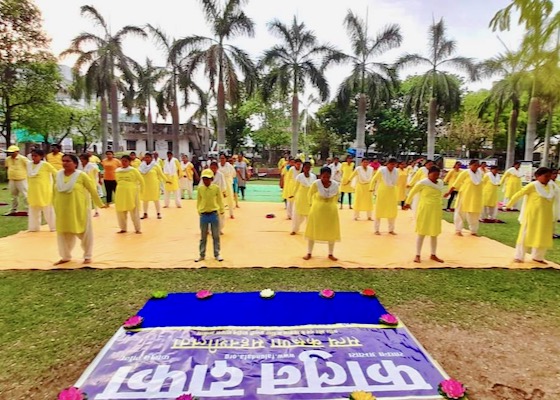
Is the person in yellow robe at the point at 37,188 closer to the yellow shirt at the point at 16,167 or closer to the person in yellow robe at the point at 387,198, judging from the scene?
the yellow shirt at the point at 16,167

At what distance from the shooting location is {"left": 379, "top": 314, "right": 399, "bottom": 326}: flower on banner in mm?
3570

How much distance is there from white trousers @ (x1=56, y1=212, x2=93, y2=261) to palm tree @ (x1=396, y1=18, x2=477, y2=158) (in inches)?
725

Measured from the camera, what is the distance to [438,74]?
2039cm

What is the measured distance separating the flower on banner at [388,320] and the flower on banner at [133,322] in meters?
2.20

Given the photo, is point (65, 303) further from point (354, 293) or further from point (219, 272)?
point (354, 293)

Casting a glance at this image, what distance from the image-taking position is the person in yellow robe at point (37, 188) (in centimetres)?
731

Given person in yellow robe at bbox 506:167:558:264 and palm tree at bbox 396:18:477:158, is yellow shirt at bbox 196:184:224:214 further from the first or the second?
palm tree at bbox 396:18:477:158

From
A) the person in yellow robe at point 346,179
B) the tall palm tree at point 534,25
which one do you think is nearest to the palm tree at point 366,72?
the person in yellow robe at point 346,179

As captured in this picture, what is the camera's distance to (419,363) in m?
2.95

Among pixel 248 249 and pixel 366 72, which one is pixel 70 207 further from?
pixel 366 72

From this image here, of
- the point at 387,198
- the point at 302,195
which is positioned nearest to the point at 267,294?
the point at 302,195

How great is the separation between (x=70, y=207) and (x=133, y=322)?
261 centimetres

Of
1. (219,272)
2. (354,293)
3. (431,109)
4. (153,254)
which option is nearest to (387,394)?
(354,293)

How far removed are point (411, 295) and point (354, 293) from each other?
0.70 meters
